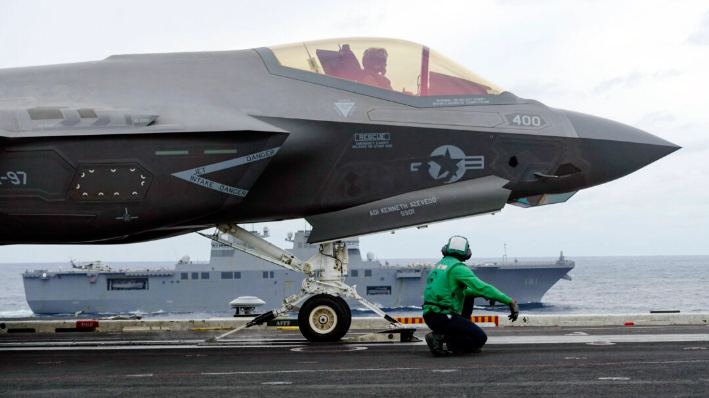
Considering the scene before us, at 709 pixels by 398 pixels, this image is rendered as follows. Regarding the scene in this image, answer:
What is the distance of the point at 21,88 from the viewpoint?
1034 cm

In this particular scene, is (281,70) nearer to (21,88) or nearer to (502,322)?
(21,88)

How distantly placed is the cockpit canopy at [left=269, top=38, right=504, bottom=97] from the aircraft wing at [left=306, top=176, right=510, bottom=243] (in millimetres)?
1491

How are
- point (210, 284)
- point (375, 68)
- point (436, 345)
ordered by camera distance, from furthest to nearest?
point (210, 284) → point (375, 68) → point (436, 345)

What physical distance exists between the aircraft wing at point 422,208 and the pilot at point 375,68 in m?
1.72

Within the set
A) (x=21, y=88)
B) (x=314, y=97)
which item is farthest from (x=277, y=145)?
(x=21, y=88)

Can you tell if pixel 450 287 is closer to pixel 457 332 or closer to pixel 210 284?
pixel 457 332

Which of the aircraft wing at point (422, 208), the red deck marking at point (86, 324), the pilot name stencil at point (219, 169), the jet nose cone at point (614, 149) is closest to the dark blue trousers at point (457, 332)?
the aircraft wing at point (422, 208)

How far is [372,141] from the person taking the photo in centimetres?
1077

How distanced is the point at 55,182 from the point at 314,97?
3.70 m

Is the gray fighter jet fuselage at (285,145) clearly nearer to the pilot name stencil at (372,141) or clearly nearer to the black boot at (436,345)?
the pilot name stencil at (372,141)

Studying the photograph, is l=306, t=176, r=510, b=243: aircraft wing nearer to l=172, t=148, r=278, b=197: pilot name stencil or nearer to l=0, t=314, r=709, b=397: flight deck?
l=172, t=148, r=278, b=197: pilot name stencil

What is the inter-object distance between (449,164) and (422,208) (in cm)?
76

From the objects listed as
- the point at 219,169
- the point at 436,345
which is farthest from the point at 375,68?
the point at 436,345

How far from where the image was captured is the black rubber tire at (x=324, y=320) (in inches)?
418
